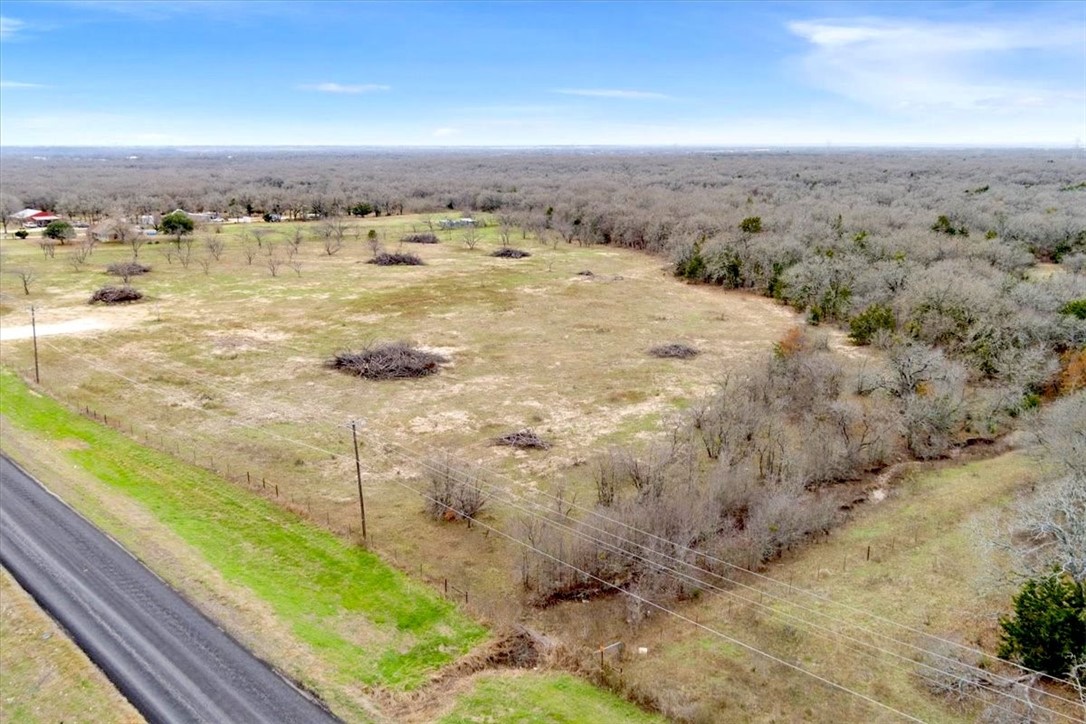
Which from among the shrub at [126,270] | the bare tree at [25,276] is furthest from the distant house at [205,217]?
the bare tree at [25,276]

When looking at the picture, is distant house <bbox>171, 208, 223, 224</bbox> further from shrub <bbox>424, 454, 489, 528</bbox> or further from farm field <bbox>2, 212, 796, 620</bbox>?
shrub <bbox>424, 454, 489, 528</bbox>

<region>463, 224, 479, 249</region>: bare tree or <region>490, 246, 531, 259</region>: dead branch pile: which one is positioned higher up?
→ <region>463, 224, 479, 249</region>: bare tree

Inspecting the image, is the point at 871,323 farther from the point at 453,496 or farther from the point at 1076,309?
the point at 453,496

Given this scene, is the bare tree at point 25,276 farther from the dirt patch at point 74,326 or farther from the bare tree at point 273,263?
the bare tree at point 273,263

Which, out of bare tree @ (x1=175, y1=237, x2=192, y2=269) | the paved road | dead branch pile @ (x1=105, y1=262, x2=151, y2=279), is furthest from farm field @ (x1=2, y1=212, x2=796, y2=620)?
the paved road

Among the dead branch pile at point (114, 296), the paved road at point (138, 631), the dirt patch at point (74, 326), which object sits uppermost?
the dead branch pile at point (114, 296)
